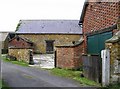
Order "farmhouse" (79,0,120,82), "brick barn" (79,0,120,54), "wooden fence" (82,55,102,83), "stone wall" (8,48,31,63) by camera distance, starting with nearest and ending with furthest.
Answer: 1. "farmhouse" (79,0,120,82)
2. "wooden fence" (82,55,102,83)
3. "brick barn" (79,0,120,54)
4. "stone wall" (8,48,31,63)

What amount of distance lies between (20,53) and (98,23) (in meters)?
12.4

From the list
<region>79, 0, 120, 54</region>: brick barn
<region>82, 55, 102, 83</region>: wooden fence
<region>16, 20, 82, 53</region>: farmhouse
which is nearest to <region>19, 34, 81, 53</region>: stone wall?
<region>16, 20, 82, 53</region>: farmhouse

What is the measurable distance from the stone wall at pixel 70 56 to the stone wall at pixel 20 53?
5470 millimetres

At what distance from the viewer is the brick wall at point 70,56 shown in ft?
82.1

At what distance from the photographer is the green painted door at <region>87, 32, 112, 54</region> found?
773 inches

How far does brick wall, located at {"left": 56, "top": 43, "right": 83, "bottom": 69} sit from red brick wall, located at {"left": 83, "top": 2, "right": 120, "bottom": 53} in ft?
2.75

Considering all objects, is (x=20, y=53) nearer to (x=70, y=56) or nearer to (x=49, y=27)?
(x=70, y=56)

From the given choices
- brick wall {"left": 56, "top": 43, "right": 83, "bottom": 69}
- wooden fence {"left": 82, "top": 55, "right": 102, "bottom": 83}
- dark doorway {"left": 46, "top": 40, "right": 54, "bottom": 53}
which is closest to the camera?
wooden fence {"left": 82, "top": 55, "right": 102, "bottom": 83}

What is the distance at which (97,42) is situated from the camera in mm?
21594

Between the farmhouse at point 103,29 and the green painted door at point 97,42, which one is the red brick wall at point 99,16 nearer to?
the farmhouse at point 103,29

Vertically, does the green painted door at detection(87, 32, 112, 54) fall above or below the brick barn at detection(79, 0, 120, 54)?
below

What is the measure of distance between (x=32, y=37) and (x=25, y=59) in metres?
17.2

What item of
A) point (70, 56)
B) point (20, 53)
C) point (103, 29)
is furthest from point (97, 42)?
point (20, 53)

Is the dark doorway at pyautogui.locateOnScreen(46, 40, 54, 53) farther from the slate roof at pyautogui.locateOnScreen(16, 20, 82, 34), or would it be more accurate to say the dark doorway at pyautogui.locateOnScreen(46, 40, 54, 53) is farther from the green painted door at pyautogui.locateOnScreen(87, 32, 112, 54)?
the green painted door at pyautogui.locateOnScreen(87, 32, 112, 54)
